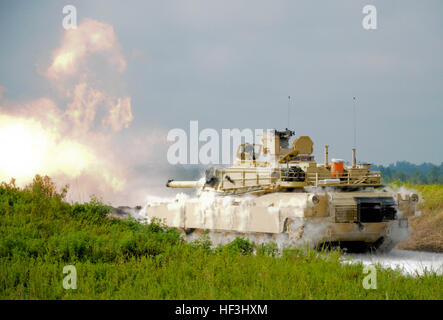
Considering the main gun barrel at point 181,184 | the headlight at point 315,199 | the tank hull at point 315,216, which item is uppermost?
the main gun barrel at point 181,184

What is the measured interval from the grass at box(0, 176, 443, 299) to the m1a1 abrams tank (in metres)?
1.98

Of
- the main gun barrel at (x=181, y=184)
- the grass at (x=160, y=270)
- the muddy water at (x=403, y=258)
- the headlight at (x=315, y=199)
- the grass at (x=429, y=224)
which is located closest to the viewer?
the grass at (x=160, y=270)

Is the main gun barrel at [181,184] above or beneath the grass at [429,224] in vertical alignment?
above

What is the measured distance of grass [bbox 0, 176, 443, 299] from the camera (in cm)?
780

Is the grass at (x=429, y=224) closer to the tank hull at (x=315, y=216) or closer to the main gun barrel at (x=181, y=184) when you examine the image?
the tank hull at (x=315, y=216)

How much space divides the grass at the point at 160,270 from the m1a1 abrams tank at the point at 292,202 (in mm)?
1979

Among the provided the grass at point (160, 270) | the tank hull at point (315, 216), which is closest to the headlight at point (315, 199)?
the tank hull at point (315, 216)

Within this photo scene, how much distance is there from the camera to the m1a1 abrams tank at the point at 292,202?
1342 cm

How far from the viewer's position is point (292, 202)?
13438mm

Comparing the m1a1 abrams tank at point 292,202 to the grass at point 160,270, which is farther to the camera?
the m1a1 abrams tank at point 292,202

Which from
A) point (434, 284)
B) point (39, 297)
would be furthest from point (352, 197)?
point (39, 297)

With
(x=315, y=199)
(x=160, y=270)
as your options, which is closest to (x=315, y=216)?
(x=315, y=199)

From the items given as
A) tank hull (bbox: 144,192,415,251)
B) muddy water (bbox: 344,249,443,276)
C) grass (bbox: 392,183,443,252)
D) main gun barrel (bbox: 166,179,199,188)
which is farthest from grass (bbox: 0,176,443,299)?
grass (bbox: 392,183,443,252)

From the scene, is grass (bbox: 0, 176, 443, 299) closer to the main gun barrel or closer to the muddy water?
the muddy water
